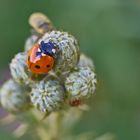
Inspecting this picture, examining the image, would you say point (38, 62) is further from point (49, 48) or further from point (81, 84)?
point (81, 84)

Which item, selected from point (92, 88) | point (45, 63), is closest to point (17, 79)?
point (45, 63)

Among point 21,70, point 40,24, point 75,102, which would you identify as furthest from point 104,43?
point 75,102

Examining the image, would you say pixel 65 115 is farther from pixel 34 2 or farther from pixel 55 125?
pixel 34 2

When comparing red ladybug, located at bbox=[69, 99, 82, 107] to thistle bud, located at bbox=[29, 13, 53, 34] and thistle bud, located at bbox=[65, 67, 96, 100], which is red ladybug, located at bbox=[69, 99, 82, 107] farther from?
thistle bud, located at bbox=[29, 13, 53, 34]

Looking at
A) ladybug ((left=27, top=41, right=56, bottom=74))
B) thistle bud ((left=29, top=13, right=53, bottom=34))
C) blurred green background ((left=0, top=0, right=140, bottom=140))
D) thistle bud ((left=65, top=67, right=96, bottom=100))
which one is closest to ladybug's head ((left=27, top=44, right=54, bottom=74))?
ladybug ((left=27, top=41, right=56, bottom=74))

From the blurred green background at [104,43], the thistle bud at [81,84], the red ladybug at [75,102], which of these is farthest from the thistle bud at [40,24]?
the blurred green background at [104,43]

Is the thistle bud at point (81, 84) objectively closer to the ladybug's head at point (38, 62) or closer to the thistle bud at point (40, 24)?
the ladybug's head at point (38, 62)
